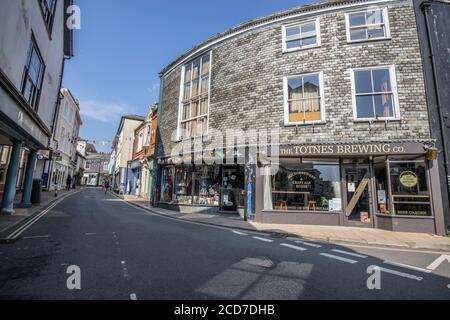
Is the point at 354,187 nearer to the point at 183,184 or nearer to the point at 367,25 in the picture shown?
the point at 367,25

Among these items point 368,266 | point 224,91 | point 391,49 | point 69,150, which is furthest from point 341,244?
point 69,150

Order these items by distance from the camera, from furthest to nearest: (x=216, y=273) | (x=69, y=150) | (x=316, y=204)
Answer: (x=69, y=150) → (x=316, y=204) → (x=216, y=273)

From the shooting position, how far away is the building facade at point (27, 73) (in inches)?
285

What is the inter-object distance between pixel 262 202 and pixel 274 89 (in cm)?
568

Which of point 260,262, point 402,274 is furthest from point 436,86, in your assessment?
point 260,262

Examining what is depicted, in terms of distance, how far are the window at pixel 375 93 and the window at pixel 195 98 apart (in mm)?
8107

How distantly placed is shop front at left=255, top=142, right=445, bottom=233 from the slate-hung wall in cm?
73

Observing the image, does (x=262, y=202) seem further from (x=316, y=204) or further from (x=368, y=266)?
(x=368, y=266)

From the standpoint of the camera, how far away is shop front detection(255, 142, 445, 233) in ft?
32.6

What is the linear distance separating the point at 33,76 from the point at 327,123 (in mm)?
13261

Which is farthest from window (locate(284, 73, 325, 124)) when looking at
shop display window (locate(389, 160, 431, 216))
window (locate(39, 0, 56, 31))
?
window (locate(39, 0, 56, 31))

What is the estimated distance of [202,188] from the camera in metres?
15.4

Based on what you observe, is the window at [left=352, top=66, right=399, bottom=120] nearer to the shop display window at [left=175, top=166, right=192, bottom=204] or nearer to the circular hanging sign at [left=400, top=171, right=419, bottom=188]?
the circular hanging sign at [left=400, top=171, right=419, bottom=188]

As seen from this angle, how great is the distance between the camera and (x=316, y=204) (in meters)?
11.6
